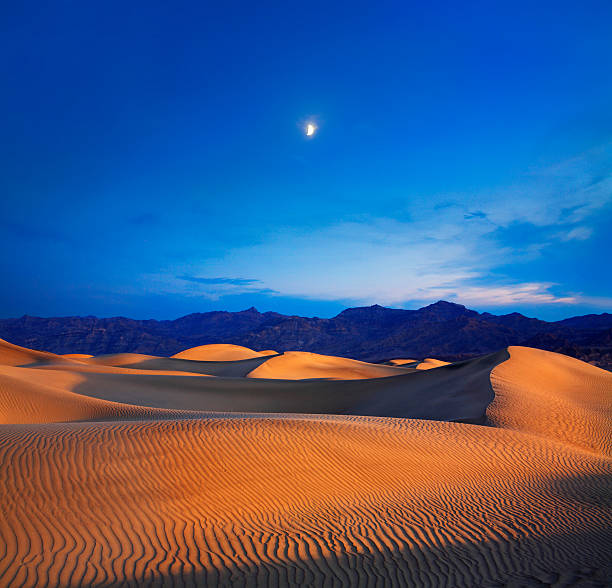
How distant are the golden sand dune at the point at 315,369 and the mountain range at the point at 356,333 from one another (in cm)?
2508

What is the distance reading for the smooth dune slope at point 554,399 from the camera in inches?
471

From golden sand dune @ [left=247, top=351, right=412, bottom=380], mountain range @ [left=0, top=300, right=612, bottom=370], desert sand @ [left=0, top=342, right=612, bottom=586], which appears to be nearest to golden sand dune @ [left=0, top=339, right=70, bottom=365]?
golden sand dune @ [left=247, top=351, right=412, bottom=380]

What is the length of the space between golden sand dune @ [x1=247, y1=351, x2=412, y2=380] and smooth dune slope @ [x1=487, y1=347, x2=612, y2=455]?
567 inches

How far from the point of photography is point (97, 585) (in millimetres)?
3943

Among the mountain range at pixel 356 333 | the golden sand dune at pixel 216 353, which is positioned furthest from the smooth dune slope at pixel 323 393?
the mountain range at pixel 356 333

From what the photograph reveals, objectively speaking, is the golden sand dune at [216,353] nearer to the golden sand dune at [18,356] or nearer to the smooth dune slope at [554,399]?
the golden sand dune at [18,356]

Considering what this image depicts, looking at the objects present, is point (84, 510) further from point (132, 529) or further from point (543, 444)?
point (543, 444)

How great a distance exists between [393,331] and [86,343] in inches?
3117

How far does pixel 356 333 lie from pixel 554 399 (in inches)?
3703

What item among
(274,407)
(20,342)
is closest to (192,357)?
(274,407)

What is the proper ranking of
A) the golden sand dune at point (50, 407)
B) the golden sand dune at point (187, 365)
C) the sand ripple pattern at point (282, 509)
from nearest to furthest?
the sand ripple pattern at point (282, 509), the golden sand dune at point (50, 407), the golden sand dune at point (187, 365)

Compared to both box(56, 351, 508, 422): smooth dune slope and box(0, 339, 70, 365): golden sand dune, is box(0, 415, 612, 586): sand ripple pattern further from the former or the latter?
box(0, 339, 70, 365): golden sand dune

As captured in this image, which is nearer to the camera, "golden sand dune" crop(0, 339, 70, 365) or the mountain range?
"golden sand dune" crop(0, 339, 70, 365)

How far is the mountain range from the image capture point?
80500mm
